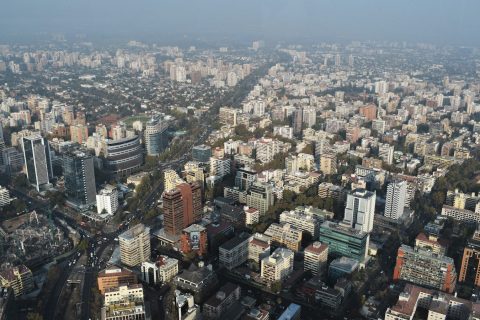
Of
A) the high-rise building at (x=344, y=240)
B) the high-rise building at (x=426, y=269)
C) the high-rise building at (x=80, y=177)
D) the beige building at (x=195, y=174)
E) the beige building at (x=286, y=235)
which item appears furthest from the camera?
the beige building at (x=195, y=174)

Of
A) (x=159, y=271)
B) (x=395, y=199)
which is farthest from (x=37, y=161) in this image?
(x=395, y=199)

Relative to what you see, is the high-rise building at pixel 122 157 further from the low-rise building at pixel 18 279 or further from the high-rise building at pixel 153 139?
the low-rise building at pixel 18 279

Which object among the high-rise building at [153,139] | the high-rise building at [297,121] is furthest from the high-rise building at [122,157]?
the high-rise building at [297,121]

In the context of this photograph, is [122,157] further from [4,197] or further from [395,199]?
[395,199]

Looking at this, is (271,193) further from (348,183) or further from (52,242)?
(52,242)

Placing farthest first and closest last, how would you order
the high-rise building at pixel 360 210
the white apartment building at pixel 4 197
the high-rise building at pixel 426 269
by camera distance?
the white apartment building at pixel 4 197 < the high-rise building at pixel 360 210 < the high-rise building at pixel 426 269

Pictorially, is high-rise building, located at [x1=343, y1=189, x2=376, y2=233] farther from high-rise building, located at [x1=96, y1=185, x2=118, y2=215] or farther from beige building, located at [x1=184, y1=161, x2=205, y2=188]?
high-rise building, located at [x1=96, y1=185, x2=118, y2=215]
